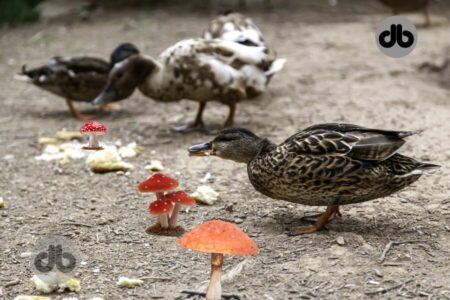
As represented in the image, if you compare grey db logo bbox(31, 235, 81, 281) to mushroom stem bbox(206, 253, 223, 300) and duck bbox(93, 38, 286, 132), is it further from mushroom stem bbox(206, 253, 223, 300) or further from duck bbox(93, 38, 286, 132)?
duck bbox(93, 38, 286, 132)

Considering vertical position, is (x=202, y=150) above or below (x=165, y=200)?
above

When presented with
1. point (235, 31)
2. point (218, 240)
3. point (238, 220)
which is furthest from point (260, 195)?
point (235, 31)

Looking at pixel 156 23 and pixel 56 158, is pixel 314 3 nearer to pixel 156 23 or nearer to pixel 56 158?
pixel 156 23

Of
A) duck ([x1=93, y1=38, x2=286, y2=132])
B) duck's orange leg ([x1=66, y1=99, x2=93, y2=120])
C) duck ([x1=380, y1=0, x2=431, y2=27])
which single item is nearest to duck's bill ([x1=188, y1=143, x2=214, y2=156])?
duck ([x1=93, y1=38, x2=286, y2=132])

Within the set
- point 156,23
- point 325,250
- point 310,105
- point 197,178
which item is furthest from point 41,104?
point 325,250

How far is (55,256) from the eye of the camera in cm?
408

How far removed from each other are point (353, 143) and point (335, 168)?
0.19 meters

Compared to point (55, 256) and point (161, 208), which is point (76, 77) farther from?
point (55, 256)

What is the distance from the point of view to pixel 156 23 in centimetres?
1238

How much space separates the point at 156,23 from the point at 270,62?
537 centimetres

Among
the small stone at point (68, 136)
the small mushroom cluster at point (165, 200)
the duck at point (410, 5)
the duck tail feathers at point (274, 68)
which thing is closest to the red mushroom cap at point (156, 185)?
the small mushroom cluster at point (165, 200)

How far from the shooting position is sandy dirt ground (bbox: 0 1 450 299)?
12.4ft

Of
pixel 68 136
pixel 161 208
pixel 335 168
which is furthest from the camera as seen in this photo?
pixel 68 136

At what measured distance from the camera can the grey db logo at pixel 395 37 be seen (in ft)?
25.4
